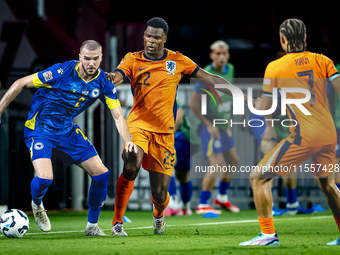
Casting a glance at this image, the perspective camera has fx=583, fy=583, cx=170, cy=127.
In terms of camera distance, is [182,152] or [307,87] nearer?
[307,87]

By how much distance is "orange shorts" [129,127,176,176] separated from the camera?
5789 millimetres

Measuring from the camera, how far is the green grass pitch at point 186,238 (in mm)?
4488

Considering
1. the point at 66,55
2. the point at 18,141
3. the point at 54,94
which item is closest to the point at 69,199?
the point at 18,141

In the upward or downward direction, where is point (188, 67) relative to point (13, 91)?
upward

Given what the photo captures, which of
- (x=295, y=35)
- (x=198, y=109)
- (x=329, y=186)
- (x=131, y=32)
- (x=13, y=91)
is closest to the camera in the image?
(x=329, y=186)

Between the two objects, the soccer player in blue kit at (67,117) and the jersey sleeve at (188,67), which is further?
the jersey sleeve at (188,67)

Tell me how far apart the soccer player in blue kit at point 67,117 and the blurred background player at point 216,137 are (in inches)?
122

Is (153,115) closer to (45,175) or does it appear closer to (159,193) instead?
(159,193)

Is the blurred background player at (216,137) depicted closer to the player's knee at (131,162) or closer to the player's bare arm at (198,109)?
the player's bare arm at (198,109)

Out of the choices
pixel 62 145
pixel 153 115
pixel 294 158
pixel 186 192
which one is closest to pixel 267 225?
pixel 294 158

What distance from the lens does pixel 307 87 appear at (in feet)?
15.7

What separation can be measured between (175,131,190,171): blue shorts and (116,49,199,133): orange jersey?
304 centimetres

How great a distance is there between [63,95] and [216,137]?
3.62 metres

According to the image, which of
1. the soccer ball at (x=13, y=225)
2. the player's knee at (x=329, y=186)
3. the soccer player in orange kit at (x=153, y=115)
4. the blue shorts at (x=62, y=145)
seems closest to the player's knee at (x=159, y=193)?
the soccer player in orange kit at (x=153, y=115)
